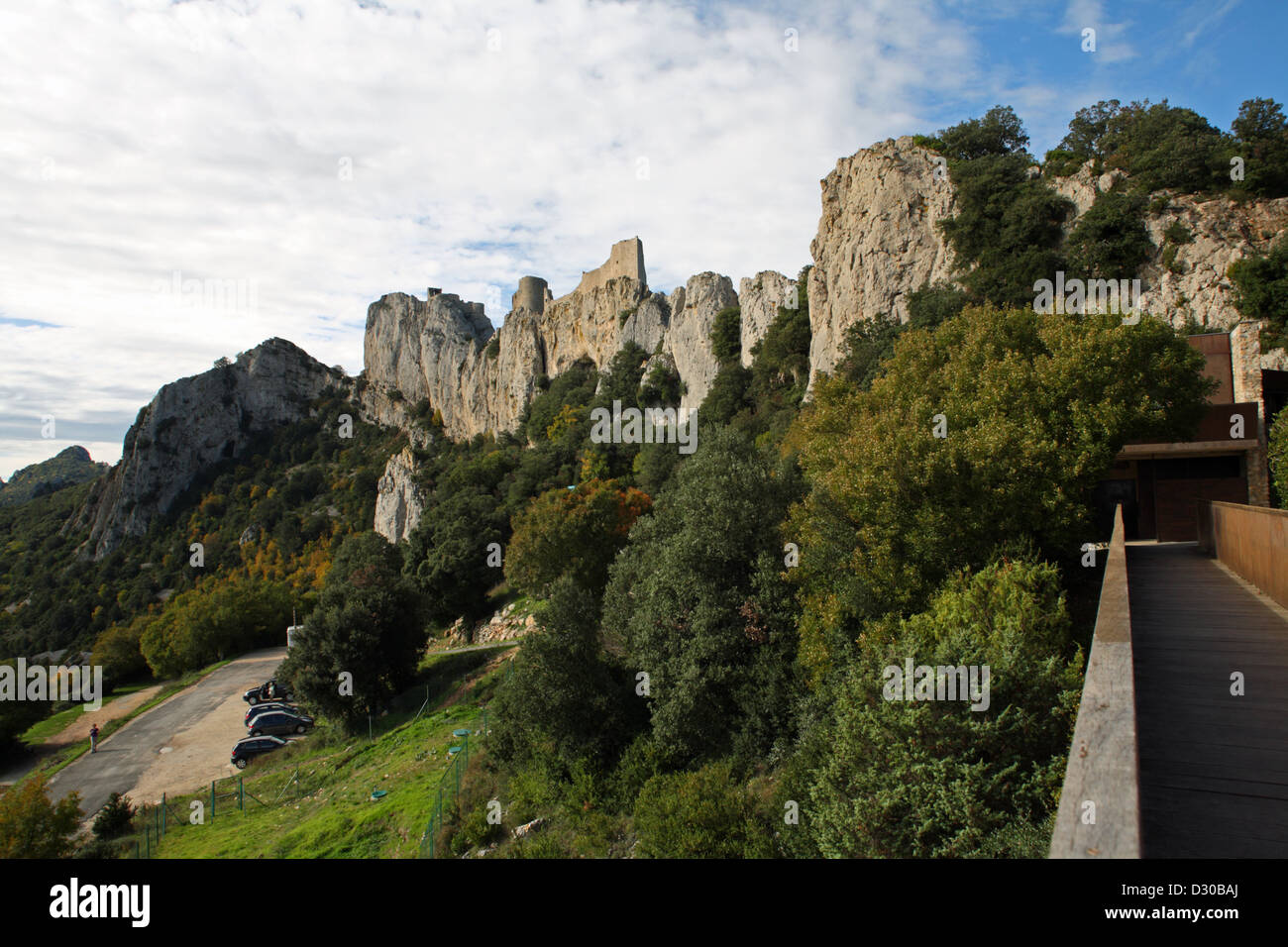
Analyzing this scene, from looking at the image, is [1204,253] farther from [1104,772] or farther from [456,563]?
[456,563]

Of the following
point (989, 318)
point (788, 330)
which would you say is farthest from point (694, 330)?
point (989, 318)

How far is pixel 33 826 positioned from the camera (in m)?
15.4

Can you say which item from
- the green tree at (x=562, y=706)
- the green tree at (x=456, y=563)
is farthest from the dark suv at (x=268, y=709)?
the green tree at (x=562, y=706)

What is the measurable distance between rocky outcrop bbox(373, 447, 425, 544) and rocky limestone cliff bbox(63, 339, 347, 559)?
40.3 metres

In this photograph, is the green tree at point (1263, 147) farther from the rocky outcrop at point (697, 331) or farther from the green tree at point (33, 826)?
the green tree at point (33, 826)

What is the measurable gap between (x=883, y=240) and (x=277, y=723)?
35164 millimetres

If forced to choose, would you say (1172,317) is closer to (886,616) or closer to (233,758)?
(886,616)

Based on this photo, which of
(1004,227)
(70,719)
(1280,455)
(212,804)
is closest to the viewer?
(1280,455)

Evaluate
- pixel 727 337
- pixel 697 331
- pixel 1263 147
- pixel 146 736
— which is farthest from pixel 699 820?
pixel 697 331

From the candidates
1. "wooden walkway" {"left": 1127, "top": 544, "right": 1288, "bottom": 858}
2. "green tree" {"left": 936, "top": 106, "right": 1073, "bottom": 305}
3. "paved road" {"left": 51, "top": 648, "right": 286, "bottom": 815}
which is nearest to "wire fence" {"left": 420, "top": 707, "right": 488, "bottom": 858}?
"paved road" {"left": 51, "top": 648, "right": 286, "bottom": 815}

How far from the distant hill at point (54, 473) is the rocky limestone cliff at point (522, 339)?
74572 mm

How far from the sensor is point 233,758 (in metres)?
23.5

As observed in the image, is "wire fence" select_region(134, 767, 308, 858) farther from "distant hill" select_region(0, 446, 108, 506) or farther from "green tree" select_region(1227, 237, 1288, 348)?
"distant hill" select_region(0, 446, 108, 506)

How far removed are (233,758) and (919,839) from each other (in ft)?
79.4
